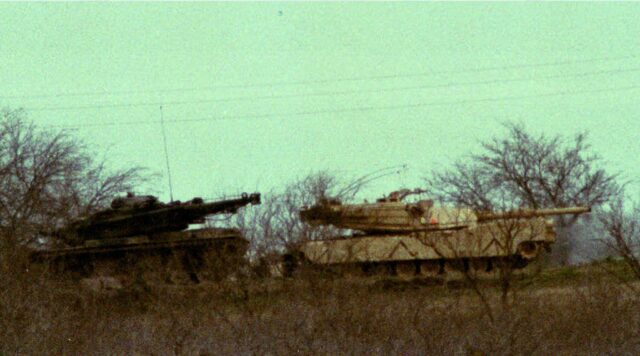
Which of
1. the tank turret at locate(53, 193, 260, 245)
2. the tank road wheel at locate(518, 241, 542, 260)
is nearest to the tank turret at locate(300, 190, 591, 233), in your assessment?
the tank road wheel at locate(518, 241, 542, 260)

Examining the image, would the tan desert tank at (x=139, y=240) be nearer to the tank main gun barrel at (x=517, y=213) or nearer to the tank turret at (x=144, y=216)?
the tank turret at (x=144, y=216)

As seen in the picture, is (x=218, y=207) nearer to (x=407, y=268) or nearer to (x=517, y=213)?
(x=407, y=268)

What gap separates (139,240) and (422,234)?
5.62m

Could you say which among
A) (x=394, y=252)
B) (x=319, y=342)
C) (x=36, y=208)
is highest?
(x=36, y=208)

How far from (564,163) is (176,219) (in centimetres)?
1710

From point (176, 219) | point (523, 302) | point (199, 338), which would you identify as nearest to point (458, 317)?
point (523, 302)

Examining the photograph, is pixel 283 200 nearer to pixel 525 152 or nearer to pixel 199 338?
pixel 199 338

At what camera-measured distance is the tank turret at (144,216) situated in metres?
23.5

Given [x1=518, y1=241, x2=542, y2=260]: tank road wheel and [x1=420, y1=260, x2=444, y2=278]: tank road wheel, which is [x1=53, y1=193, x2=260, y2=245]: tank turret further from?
[x1=518, y1=241, x2=542, y2=260]: tank road wheel

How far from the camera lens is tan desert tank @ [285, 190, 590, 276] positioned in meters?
22.6

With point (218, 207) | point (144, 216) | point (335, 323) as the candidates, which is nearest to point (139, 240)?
point (144, 216)

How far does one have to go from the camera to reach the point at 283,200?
2259 centimetres

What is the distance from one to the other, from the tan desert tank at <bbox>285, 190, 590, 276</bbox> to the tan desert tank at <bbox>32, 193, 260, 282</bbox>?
2.12m

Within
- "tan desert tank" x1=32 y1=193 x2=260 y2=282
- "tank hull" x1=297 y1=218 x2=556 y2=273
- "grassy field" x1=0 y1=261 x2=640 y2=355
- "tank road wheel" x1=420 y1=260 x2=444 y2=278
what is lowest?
"grassy field" x1=0 y1=261 x2=640 y2=355
